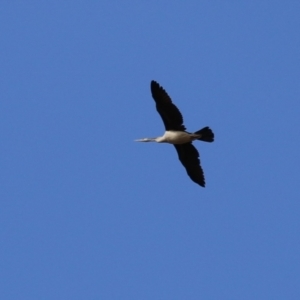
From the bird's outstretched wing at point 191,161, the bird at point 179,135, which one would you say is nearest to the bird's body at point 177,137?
the bird at point 179,135

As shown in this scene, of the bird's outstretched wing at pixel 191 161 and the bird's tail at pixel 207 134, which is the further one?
the bird's outstretched wing at pixel 191 161

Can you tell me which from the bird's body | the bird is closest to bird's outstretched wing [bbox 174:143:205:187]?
the bird

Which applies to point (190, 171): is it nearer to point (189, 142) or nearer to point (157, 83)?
point (189, 142)

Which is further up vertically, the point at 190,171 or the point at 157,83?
the point at 157,83

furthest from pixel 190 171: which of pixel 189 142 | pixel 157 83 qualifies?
pixel 157 83

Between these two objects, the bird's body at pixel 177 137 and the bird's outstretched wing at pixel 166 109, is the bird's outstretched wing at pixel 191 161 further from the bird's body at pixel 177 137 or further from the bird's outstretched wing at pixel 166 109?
the bird's outstretched wing at pixel 166 109

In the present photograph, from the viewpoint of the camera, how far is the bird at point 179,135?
29.4m

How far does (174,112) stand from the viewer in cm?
2972

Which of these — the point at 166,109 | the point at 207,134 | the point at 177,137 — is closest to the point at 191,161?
the point at 177,137

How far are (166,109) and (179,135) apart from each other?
35.3 inches

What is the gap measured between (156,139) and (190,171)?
1.35m

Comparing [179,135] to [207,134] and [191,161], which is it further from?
[191,161]

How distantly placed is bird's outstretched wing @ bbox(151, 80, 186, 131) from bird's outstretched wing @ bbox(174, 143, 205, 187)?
Result: 0.94 m

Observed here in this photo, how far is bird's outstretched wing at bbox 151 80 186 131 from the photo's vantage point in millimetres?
29359
